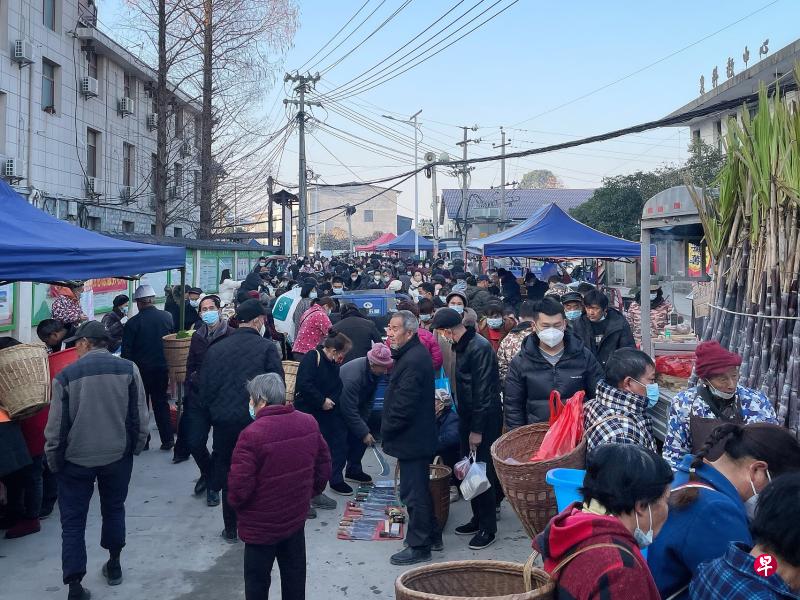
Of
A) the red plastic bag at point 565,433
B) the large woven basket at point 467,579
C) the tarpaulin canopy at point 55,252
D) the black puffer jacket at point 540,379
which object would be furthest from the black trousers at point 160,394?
the large woven basket at point 467,579

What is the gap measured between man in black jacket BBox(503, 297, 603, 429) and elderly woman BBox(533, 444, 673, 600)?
8.94 feet

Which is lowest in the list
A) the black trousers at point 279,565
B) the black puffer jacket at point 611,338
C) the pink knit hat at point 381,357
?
the black trousers at point 279,565

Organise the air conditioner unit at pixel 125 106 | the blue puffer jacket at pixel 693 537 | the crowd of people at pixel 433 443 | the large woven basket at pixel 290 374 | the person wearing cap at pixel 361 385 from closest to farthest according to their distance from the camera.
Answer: the crowd of people at pixel 433 443, the blue puffer jacket at pixel 693 537, the person wearing cap at pixel 361 385, the large woven basket at pixel 290 374, the air conditioner unit at pixel 125 106

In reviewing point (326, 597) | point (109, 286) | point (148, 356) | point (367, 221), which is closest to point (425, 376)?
point (326, 597)

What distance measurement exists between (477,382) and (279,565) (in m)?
2.09

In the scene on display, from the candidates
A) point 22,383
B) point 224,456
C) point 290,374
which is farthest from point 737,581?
point 290,374

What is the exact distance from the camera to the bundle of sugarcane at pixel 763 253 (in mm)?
4039

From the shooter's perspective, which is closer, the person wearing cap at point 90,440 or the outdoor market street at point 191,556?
the person wearing cap at point 90,440

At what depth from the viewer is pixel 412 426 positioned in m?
5.14

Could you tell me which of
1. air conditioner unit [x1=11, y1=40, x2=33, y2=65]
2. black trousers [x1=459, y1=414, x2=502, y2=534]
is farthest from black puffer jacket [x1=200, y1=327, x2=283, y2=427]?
air conditioner unit [x1=11, y1=40, x2=33, y2=65]

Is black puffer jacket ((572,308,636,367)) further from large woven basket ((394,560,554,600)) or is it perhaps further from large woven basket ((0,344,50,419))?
large woven basket ((0,344,50,419))

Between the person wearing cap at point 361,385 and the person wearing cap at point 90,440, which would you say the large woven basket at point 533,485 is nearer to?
the person wearing cap at point 361,385

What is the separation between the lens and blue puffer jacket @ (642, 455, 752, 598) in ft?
7.88

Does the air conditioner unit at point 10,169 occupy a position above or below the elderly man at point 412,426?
above
